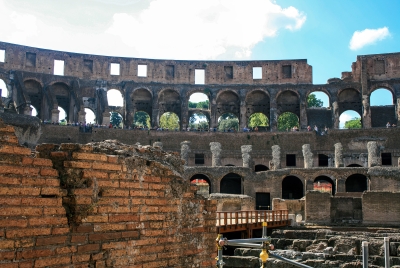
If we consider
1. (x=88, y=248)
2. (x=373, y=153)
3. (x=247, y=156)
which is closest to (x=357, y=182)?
(x=373, y=153)

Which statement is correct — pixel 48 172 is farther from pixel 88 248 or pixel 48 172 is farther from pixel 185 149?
pixel 185 149

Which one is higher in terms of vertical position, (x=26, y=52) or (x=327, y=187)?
(x=26, y=52)

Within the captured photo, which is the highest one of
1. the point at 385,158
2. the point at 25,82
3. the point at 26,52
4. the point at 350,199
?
the point at 26,52

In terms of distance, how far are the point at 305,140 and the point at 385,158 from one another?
631 cm

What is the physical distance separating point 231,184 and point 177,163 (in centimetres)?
2992

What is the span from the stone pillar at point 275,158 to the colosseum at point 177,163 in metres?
0.15

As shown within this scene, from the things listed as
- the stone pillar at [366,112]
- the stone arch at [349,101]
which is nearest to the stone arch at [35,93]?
the stone arch at [349,101]

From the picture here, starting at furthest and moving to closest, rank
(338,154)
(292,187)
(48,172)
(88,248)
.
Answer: (292,187) < (338,154) < (88,248) < (48,172)

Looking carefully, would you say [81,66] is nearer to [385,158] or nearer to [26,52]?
[26,52]

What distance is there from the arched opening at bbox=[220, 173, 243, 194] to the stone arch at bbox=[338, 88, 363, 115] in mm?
14807

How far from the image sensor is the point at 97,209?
5398 millimetres

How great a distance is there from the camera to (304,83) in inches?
1796

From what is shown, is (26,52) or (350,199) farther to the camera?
(26,52)

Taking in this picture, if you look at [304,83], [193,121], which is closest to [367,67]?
[304,83]
